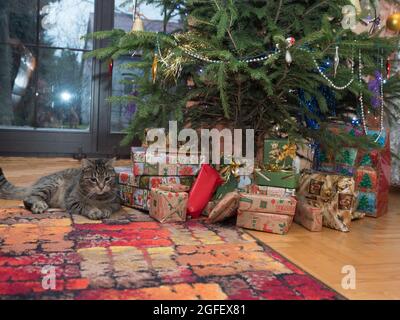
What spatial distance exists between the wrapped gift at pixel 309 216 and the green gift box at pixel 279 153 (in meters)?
0.21

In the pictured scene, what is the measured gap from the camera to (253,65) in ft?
7.29

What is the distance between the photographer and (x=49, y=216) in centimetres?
203

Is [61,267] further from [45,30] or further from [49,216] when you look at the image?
[45,30]

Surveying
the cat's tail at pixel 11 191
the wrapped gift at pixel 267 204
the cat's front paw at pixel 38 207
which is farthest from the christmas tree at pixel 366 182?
the cat's tail at pixel 11 191

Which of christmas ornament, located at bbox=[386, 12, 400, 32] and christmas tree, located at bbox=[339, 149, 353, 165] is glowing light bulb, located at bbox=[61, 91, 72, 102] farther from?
christmas ornament, located at bbox=[386, 12, 400, 32]

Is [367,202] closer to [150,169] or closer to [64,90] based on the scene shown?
[150,169]

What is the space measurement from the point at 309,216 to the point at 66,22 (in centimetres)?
279

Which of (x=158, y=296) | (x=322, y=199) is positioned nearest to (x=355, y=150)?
(x=322, y=199)

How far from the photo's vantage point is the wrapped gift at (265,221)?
192cm

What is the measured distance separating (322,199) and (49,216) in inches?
51.2

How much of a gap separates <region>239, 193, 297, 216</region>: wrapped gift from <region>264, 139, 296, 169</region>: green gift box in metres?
0.27

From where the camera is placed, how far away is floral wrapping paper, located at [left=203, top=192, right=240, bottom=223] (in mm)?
2002

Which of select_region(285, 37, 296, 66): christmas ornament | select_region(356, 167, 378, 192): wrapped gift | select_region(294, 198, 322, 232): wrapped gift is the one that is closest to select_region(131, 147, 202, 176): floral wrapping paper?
select_region(294, 198, 322, 232): wrapped gift

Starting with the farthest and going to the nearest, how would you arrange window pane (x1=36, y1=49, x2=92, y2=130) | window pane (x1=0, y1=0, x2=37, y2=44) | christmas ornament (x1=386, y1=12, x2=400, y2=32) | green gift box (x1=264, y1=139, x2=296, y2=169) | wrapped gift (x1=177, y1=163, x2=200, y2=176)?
1. window pane (x1=36, y1=49, x2=92, y2=130)
2. window pane (x1=0, y1=0, x2=37, y2=44)
3. christmas ornament (x1=386, y1=12, x2=400, y2=32)
4. wrapped gift (x1=177, y1=163, x2=200, y2=176)
5. green gift box (x1=264, y1=139, x2=296, y2=169)
